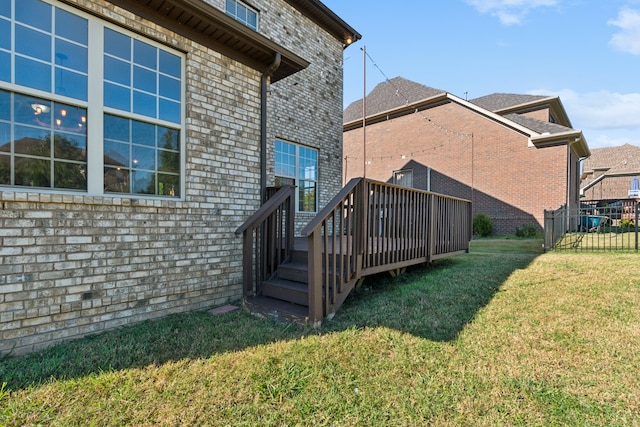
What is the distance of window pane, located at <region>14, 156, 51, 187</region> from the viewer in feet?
8.62

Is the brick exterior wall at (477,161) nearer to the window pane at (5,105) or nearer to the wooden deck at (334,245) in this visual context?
the wooden deck at (334,245)

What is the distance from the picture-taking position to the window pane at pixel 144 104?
3307 mm

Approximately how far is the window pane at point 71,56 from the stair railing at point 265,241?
223 centimetres

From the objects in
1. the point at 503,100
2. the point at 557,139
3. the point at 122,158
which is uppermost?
the point at 503,100

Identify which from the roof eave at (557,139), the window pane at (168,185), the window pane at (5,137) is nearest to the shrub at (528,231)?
the roof eave at (557,139)

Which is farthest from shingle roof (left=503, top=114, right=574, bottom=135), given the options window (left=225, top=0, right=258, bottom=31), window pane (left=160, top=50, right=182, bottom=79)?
window pane (left=160, top=50, right=182, bottom=79)

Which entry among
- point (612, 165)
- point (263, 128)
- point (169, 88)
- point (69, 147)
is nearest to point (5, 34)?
point (69, 147)

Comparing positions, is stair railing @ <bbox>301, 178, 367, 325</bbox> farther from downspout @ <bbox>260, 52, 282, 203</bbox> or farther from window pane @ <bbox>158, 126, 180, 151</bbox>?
window pane @ <bbox>158, 126, 180, 151</bbox>

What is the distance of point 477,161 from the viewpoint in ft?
43.4

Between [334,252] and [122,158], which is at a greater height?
[122,158]

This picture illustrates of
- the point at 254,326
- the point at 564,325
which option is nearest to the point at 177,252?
the point at 254,326

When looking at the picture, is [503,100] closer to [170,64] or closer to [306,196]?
[306,196]

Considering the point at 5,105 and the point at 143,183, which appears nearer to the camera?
the point at 5,105

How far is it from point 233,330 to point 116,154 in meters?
2.18
